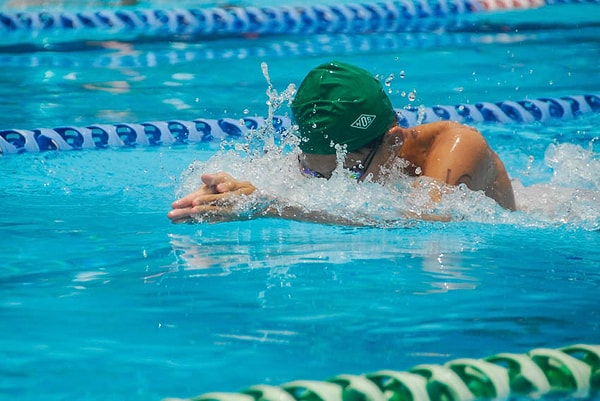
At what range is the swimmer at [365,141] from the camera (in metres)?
3.55

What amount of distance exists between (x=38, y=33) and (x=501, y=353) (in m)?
8.17

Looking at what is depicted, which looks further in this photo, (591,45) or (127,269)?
(591,45)

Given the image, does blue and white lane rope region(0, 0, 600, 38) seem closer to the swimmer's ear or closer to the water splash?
the water splash

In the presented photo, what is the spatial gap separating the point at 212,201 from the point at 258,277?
0.29 metres

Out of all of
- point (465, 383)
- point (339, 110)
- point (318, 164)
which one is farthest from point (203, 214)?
point (465, 383)

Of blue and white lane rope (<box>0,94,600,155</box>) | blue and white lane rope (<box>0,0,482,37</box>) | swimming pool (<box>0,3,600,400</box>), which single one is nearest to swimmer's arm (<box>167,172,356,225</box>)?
swimming pool (<box>0,3,600,400</box>)

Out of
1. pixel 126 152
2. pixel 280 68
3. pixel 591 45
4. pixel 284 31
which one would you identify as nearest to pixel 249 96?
pixel 280 68

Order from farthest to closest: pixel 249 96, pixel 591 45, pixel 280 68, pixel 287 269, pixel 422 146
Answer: pixel 591 45
pixel 280 68
pixel 249 96
pixel 422 146
pixel 287 269

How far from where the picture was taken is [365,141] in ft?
11.9

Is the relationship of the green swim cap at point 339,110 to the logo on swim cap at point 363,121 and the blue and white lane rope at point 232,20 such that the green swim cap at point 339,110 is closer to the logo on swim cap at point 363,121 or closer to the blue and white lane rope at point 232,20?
the logo on swim cap at point 363,121

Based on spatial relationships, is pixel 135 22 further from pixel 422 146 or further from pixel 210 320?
pixel 210 320

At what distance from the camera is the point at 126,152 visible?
586 cm

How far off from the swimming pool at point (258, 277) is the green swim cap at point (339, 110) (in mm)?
173

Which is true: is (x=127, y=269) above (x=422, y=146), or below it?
below
